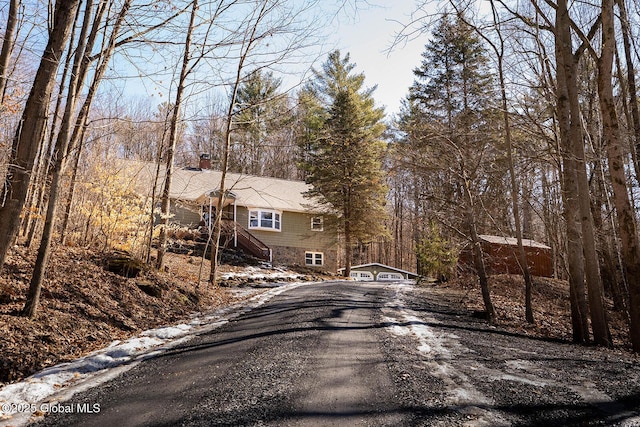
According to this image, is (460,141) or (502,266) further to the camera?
(502,266)

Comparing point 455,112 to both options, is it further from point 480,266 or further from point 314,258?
point 314,258

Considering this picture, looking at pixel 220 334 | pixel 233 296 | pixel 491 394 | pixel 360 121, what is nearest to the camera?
pixel 491 394

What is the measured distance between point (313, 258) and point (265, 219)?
4.29 meters

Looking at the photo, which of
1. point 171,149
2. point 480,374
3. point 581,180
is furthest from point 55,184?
point 581,180

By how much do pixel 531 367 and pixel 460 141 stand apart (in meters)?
8.40

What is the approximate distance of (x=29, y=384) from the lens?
386cm

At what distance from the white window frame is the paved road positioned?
770 inches

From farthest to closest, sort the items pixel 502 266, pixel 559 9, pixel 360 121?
pixel 360 121, pixel 502 266, pixel 559 9

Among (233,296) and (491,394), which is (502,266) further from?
(491,394)

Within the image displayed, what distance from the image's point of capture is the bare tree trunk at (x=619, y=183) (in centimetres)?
680

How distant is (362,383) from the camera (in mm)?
3955

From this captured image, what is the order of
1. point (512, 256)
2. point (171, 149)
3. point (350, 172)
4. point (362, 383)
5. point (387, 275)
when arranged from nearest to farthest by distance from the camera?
point (362, 383)
point (171, 149)
point (512, 256)
point (350, 172)
point (387, 275)

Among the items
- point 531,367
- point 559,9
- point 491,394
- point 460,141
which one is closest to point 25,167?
point 491,394

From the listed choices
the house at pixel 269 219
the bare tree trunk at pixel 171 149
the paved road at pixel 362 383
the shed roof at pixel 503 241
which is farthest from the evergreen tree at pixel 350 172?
the paved road at pixel 362 383
